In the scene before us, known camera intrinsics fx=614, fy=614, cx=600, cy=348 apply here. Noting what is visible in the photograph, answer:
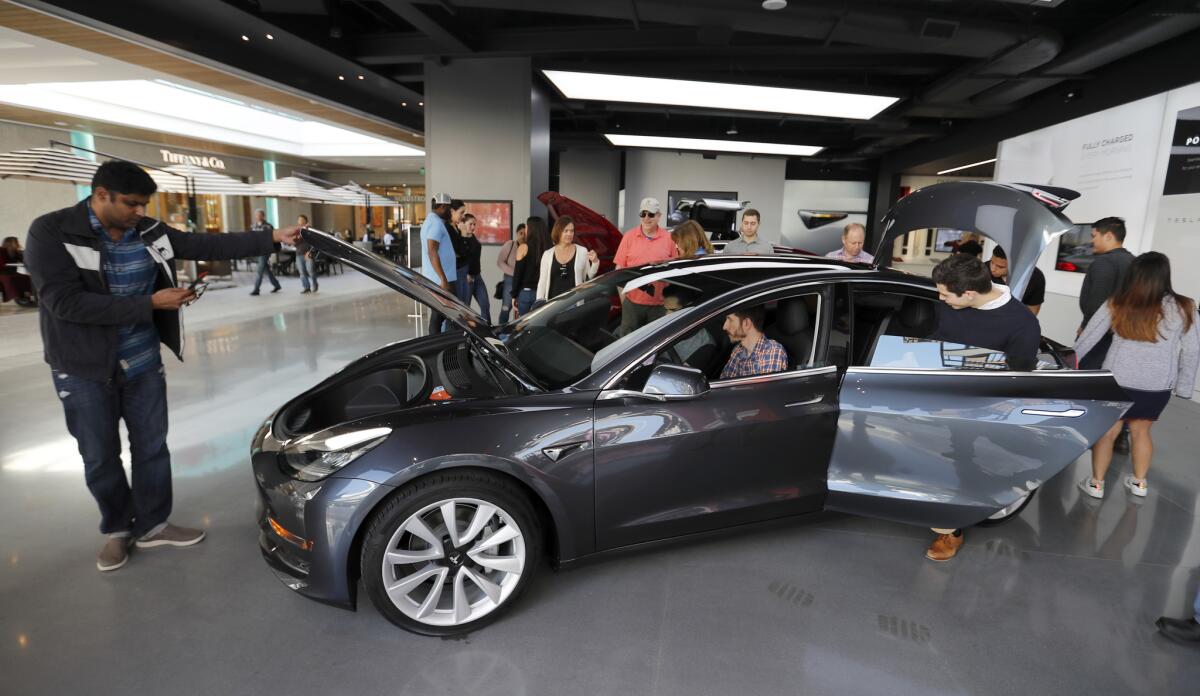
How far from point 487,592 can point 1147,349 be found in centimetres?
354

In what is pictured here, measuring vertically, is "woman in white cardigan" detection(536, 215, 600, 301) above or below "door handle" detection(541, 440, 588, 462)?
above

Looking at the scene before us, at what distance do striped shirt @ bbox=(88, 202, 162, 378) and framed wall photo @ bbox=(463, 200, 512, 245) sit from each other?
6.42 m

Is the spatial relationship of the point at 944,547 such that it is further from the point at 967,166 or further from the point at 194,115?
the point at 194,115

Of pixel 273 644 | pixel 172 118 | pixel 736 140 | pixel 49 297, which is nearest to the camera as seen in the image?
pixel 273 644

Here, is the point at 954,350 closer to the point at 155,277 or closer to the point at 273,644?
the point at 273,644

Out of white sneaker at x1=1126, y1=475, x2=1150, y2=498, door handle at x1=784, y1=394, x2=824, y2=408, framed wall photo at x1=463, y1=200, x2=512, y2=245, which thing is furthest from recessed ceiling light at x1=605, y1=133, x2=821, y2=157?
door handle at x1=784, y1=394, x2=824, y2=408

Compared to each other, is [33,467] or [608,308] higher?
[608,308]

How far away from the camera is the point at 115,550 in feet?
8.35

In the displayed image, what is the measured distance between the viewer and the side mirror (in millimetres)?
2086

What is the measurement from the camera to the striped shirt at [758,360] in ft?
8.31

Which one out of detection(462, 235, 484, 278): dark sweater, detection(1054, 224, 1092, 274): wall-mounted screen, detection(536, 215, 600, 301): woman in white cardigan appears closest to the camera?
detection(536, 215, 600, 301): woman in white cardigan

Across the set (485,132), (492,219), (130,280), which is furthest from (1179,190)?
(130,280)

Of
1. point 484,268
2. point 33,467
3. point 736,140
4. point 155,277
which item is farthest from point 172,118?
point 155,277

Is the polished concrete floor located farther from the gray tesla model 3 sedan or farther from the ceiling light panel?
the ceiling light panel
